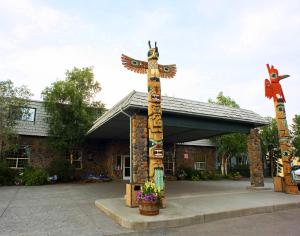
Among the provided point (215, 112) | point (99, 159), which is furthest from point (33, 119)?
point (215, 112)

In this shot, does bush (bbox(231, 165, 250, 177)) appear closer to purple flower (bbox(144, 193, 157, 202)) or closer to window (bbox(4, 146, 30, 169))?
window (bbox(4, 146, 30, 169))

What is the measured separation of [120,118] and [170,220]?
6487 mm

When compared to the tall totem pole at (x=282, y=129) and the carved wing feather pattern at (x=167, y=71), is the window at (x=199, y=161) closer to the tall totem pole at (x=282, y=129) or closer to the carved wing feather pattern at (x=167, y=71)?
the tall totem pole at (x=282, y=129)

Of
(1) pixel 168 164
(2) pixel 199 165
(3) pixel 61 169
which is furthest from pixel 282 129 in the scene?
(2) pixel 199 165

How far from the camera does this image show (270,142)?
28281 millimetres

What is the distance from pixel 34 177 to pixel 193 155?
1402 cm

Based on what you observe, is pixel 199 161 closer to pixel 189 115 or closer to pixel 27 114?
pixel 189 115

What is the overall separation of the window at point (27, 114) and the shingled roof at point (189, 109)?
24.7 feet

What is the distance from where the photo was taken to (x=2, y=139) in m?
16.7

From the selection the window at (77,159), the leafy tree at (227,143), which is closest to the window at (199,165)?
the leafy tree at (227,143)

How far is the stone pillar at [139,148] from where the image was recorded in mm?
10078

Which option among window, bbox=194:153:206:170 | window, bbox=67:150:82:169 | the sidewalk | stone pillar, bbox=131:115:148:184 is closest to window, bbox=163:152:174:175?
window, bbox=194:153:206:170

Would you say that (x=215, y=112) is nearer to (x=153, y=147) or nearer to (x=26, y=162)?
(x=153, y=147)

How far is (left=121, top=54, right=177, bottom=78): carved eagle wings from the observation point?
9258 mm
